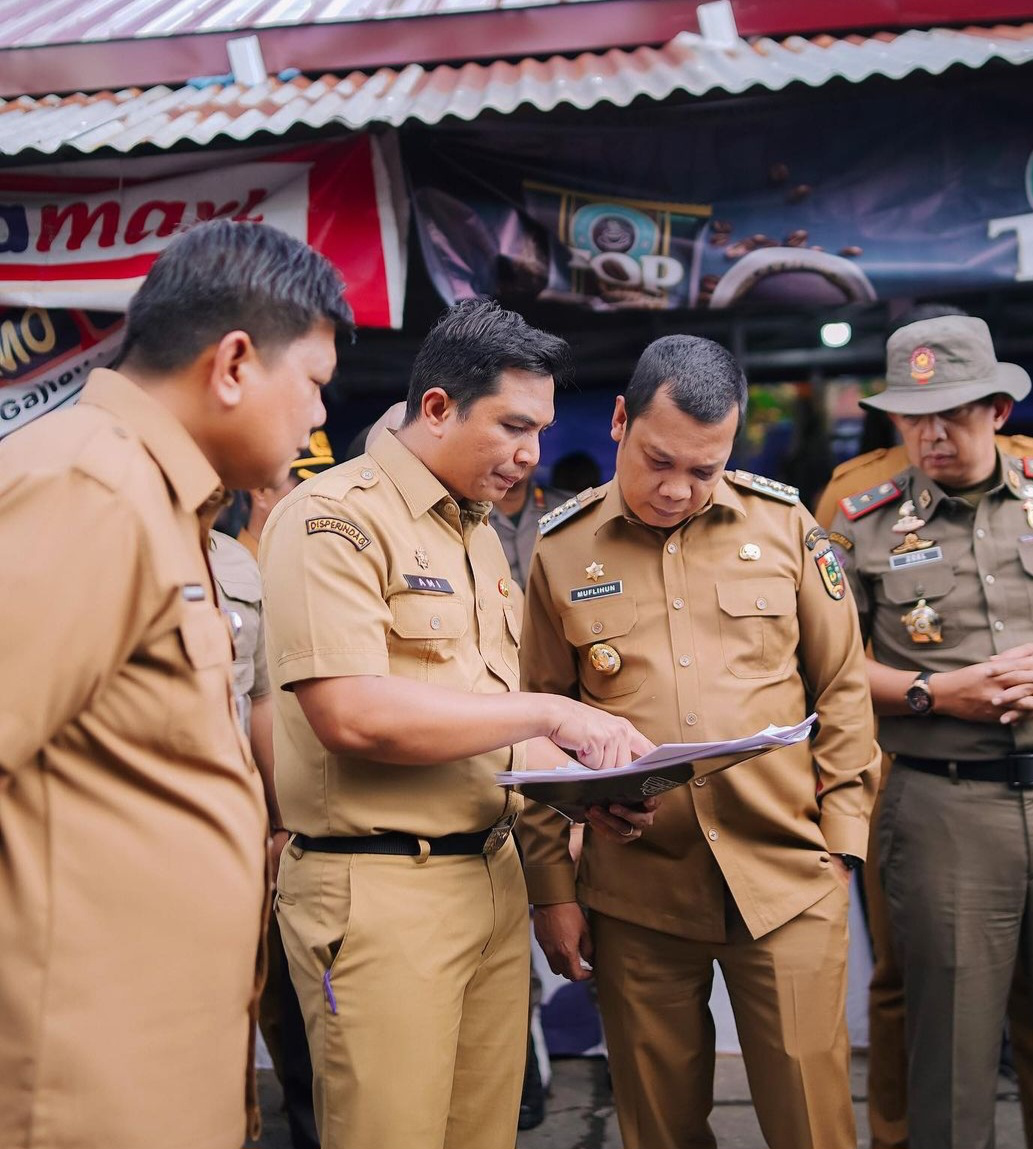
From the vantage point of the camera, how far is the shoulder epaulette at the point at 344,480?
230cm

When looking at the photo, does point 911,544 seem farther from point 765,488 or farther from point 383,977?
point 383,977

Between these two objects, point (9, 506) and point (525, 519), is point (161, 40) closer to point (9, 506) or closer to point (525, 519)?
point (525, 519)

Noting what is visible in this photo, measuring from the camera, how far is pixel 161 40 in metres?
4.94

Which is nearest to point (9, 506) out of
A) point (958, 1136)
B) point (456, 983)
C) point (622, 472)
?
point (456, 983)

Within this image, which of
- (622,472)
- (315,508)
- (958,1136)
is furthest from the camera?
(958,1136)

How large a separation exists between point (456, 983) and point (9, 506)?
1359 millimetres

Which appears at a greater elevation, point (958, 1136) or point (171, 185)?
point (171, 185)

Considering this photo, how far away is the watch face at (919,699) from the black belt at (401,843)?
4.36 ft

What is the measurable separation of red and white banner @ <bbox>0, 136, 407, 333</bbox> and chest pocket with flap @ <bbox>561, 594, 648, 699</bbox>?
1.75 m

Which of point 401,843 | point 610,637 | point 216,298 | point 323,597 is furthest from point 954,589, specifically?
point 216,298

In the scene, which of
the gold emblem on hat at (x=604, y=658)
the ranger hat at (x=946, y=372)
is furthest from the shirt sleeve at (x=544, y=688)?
the ranger hat at (x=946, y=372)

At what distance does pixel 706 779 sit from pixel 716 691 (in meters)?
0.21

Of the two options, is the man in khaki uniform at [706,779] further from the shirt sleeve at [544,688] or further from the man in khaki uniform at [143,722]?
the man in khaki uniform at [143,722]

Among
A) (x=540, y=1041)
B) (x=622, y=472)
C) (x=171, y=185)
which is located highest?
(x=171, y=185)
